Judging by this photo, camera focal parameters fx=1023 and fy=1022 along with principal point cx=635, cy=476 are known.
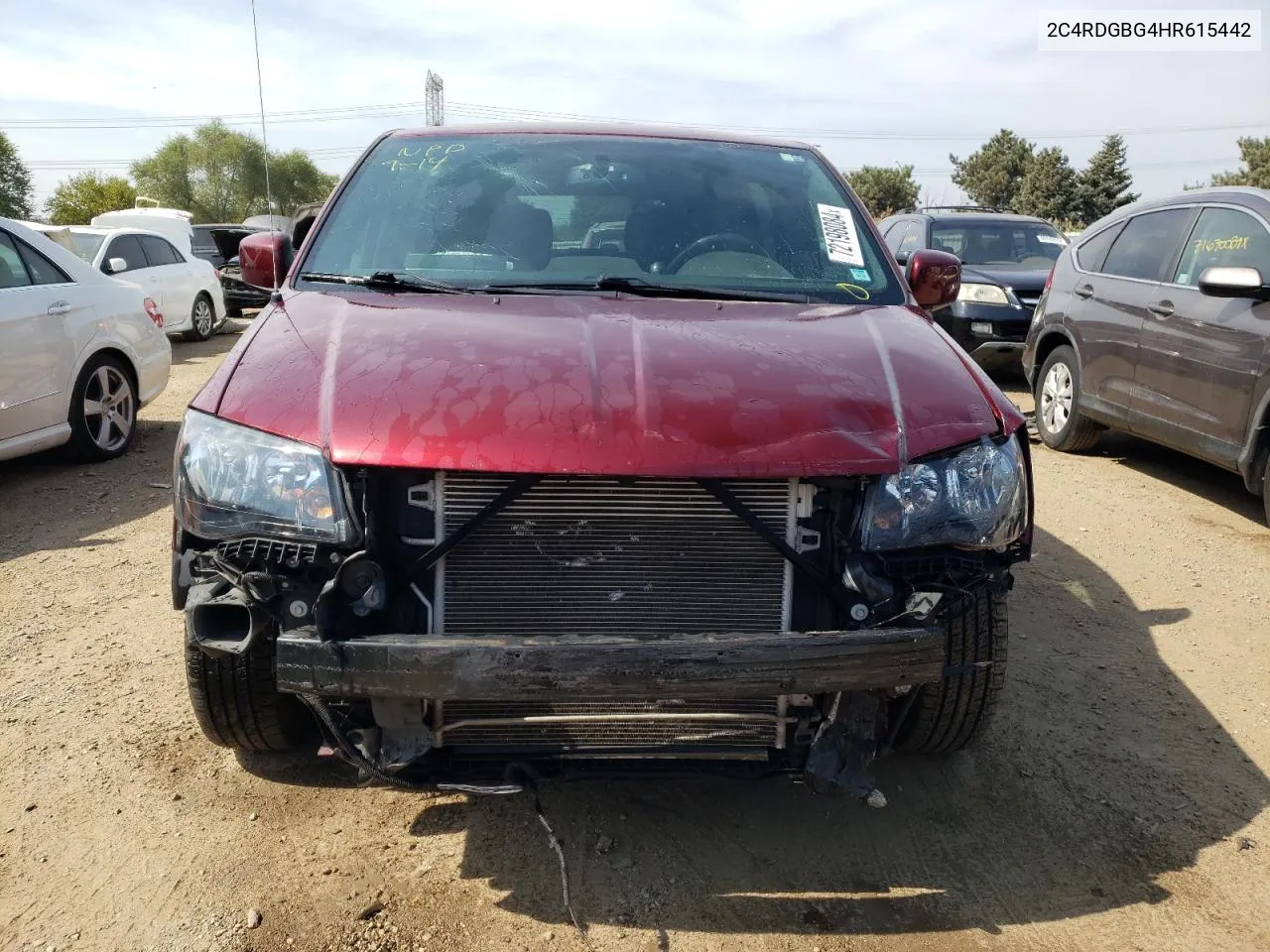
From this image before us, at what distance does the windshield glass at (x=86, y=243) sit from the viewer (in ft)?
37.3

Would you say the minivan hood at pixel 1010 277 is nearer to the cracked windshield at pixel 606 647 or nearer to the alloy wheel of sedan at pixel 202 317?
the cracked windshield at pixel 606 647

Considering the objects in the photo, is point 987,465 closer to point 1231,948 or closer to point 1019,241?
point 1231,948

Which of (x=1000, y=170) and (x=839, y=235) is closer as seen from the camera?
(x=839, y=235)

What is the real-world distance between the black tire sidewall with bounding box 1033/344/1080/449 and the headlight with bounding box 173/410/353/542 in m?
6.06

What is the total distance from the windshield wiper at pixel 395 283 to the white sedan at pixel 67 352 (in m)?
3.60

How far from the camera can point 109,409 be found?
6.62 meters

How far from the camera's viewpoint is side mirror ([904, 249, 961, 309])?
11.8ft

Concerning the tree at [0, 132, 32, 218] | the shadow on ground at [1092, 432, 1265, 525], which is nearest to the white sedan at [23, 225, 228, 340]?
the shadow on ground at [1092, 432, 1265, 525]

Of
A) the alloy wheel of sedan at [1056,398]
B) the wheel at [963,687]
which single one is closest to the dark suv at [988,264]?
the alloy wheel of sedan at [1056,398]

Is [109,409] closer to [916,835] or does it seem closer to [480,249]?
[480,249]

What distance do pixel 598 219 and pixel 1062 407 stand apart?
16.6ft

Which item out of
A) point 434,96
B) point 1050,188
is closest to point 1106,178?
point 1050,188

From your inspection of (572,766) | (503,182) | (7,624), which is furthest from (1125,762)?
(7,624)

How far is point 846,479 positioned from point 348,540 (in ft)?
3.57
